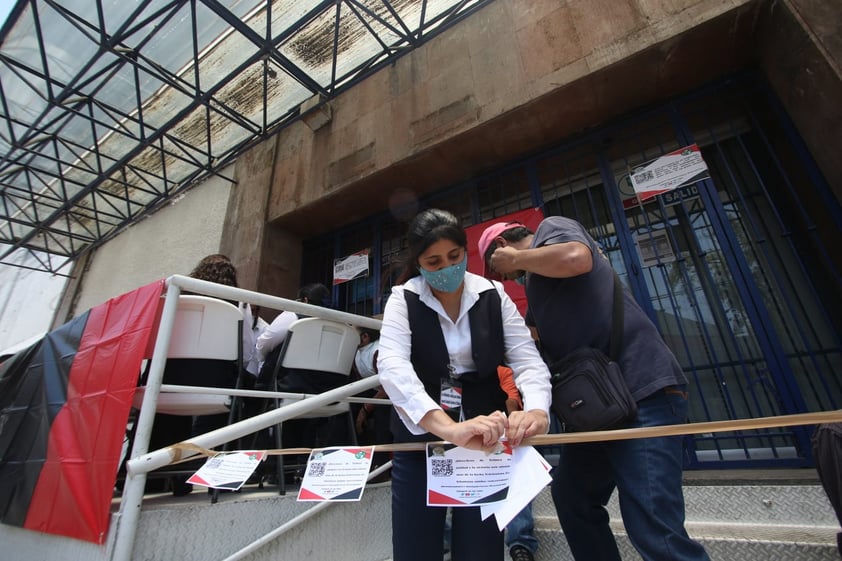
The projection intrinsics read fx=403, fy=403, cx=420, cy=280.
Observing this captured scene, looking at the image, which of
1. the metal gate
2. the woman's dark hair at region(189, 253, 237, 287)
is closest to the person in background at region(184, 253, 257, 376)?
the woman's dark hair at region(189, 253, 237, 287)

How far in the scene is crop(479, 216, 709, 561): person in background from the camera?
1.16 meters

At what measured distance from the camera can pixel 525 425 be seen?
111cm

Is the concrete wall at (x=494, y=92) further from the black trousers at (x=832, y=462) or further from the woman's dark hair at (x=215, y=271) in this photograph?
the black trousers at (x=832, y=462)

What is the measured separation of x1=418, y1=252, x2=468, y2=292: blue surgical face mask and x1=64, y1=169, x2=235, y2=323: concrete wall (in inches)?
188

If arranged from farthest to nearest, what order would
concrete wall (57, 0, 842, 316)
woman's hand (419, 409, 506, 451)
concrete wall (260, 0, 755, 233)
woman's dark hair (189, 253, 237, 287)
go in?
concrete wall (260, 0, 755, 233)
concrete wall (57, 0, 842, 316)
woman's dark hair (189, 253, 237, 287)
woman's hand (419, 409, 506, 451)

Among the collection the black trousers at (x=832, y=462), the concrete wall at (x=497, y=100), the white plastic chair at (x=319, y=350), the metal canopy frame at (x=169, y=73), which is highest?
the metal canopy frame at (x=169, y=73)

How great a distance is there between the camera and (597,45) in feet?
10.6

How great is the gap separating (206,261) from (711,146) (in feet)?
13.1

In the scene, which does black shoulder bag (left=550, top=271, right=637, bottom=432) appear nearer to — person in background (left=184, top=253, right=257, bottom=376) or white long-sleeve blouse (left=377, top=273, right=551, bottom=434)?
white long-sleeve blouse (left=377, top=273, right=551, bottom=434)

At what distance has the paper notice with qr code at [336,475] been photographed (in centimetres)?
122

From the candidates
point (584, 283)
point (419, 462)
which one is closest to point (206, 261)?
point (419, 462)

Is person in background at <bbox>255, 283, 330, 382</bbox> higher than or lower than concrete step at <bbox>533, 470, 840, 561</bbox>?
higher

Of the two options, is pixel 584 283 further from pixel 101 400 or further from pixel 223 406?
pixel 101 400

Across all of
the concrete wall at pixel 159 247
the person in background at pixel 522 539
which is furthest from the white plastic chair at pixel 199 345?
the concrete wall at pixel 159 247
